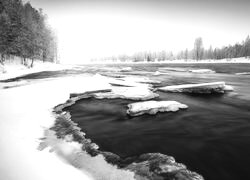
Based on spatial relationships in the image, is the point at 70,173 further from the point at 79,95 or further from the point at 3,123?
the point at 79,95

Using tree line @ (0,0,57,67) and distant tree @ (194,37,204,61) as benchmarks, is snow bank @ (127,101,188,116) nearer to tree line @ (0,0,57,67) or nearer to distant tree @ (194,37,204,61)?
tree line @ (0,0,57,67)

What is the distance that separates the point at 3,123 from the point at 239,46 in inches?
4739

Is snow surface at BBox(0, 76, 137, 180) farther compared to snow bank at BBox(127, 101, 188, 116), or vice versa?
snow bank at BBox(127, 101, 188, 116)

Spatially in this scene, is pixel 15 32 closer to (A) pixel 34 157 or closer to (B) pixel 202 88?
(A) pixel 34 157

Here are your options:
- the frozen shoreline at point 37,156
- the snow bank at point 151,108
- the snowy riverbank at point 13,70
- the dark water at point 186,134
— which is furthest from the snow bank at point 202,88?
the snowy riverbank at point 13,70

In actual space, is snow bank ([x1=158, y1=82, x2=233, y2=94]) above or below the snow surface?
above

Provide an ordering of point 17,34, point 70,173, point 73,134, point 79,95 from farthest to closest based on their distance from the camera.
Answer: point 17,34 → point 79,95 → point 73,134 → point 70,173

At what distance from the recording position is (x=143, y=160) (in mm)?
3512

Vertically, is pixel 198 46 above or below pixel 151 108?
above

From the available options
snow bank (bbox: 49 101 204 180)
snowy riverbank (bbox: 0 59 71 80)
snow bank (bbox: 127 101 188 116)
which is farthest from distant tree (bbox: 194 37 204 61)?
snow bank (bbox: 49 101 204 180)

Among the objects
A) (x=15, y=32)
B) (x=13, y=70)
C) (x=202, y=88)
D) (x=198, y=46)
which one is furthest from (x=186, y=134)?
(x=198, y=46)

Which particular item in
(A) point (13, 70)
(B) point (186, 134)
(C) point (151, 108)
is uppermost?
(A) point (13, 70)

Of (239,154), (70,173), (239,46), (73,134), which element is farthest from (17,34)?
(239,46)

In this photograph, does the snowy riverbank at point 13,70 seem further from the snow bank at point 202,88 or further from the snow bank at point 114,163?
the snow bank at point 202,88
